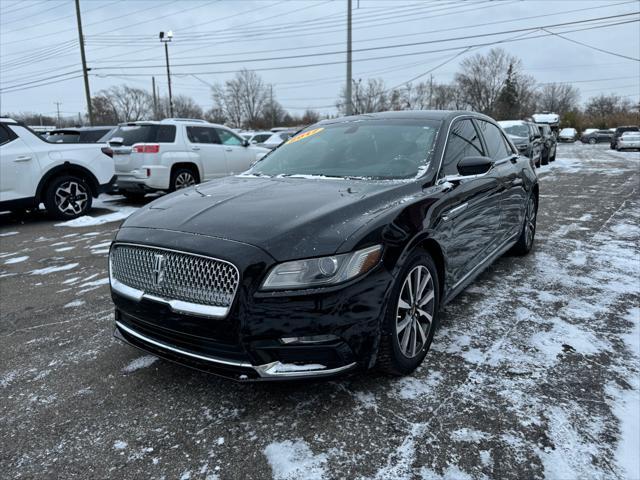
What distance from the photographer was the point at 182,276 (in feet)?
8.04

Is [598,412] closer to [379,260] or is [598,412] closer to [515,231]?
[379,260]

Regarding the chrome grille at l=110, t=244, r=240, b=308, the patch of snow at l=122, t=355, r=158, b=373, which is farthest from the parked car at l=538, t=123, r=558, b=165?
the chrome grille at l=110, t=244, r=240, b=308

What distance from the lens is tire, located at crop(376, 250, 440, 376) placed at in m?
2.55

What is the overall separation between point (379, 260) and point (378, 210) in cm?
34

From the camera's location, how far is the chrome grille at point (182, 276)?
234 cm

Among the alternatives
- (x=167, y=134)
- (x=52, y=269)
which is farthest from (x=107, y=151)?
(x=52, y=269)

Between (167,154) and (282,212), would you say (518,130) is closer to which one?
(167,154)

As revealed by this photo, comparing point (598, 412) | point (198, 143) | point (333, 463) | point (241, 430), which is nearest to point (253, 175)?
point (241, 430)

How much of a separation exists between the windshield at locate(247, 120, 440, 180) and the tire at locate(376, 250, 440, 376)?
0.75 metres

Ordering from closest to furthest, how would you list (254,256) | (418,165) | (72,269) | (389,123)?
(254,256) < (418,165) < (389,123) < (72,269)

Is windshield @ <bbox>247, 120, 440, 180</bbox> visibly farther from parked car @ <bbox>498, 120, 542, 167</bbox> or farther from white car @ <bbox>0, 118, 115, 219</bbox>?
parked car @ <bbox>498, 120, 542, 167</bbox>

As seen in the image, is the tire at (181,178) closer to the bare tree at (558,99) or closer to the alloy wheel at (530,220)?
the alloy wheel at (530,220)

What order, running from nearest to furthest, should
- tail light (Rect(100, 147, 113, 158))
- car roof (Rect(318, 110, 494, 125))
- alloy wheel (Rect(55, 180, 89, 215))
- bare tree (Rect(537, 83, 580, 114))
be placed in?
car roof (Rect(318, 110, 494, 125)) → alloy wheel (Rect(55, 180, 89, 215)) → tail light (Rect(100, 147, 113, 158)) → bare tree (Rect(537, 83, 580, 114))

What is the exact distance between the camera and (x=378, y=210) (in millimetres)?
2674
